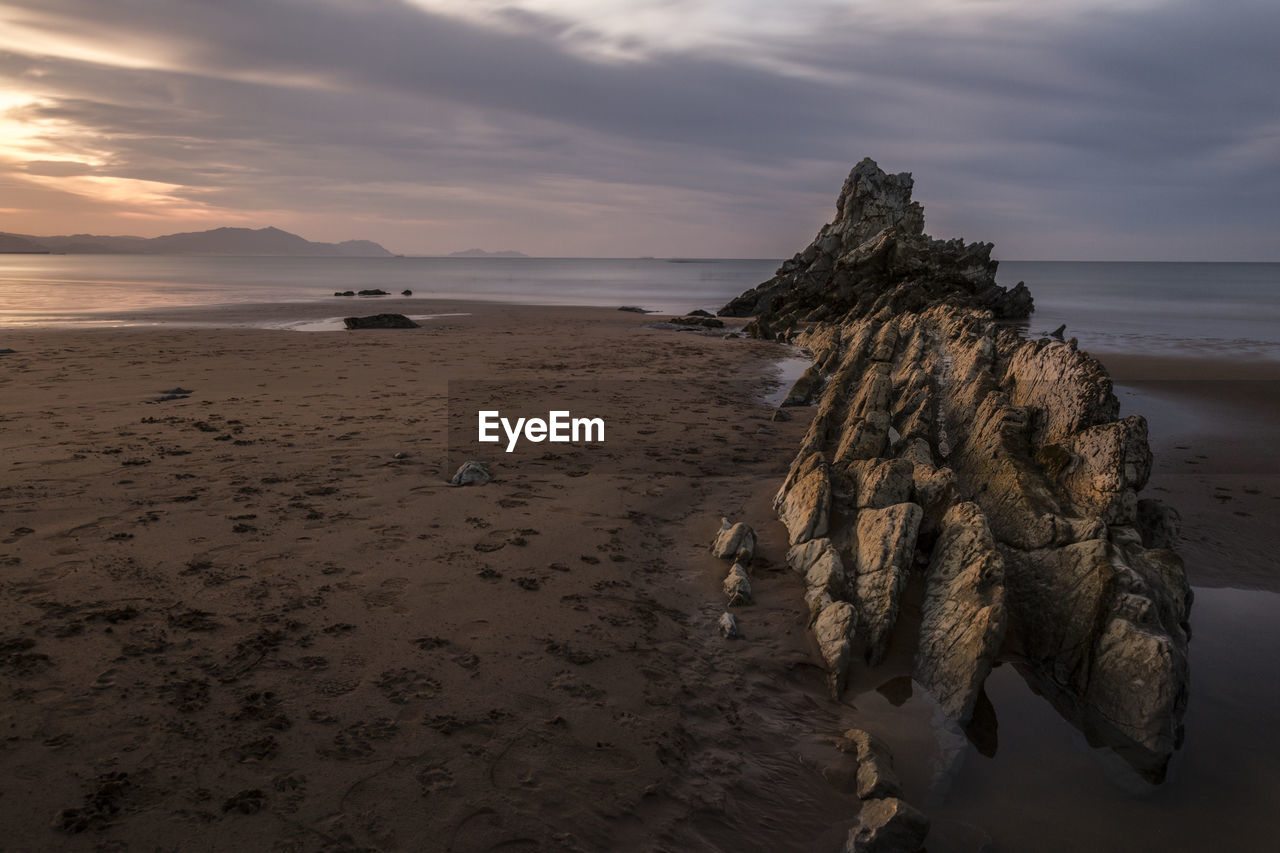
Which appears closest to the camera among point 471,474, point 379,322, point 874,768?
point 874,768

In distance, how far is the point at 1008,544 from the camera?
5812mm

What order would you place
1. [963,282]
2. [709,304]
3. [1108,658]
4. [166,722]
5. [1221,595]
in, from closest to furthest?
[166,722], [1108,658], [1221,595], [963,282], [709,304]

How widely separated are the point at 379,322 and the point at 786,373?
52.3ft

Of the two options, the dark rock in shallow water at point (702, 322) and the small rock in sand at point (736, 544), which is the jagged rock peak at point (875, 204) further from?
the small rock in sand at point (736, 544)

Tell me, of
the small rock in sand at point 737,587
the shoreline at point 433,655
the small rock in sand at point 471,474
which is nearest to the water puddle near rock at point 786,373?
the shoreline at point 433,655

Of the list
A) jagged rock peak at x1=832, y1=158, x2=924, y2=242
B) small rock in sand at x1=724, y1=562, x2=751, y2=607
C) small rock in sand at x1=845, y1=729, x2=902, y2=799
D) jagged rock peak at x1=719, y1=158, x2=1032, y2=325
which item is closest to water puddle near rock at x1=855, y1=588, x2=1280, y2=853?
small rock in sand at x1=845, y1=729, x2=902, y2=799

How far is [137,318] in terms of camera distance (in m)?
28.3

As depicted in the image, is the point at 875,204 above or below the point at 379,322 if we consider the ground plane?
above

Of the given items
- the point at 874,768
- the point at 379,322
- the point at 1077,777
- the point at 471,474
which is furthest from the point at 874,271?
the point at 874,768

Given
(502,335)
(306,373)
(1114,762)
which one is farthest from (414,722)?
(502,335)

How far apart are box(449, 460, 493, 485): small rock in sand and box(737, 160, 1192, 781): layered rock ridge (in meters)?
3.42

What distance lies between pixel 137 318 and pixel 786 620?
3172 cm

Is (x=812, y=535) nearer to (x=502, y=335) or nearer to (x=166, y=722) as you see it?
(x=166, y=722)

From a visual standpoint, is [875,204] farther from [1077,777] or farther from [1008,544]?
[1077,777]
